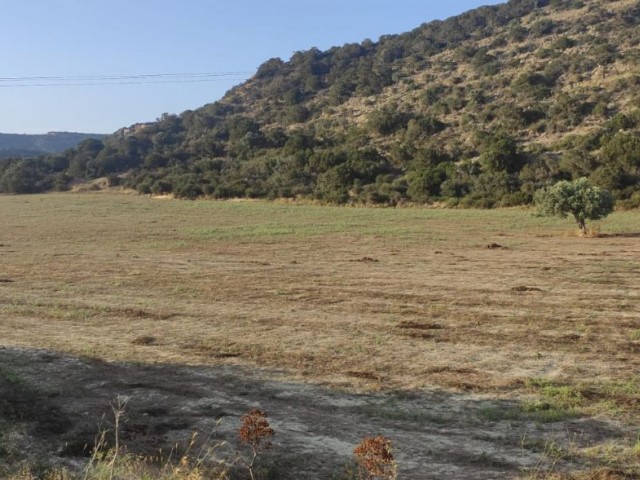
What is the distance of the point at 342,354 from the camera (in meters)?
11.1

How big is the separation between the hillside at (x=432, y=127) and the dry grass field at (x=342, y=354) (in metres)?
30.1

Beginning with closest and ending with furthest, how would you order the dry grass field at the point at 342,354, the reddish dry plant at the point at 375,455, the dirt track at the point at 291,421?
1. the reddish dry plant at the point at 375,455
2. the dirt track at the point at 291,421
3. the dry grass field at the point at 342,354

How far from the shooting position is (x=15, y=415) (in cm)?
795

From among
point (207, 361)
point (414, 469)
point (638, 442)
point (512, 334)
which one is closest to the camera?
point (414, 469)

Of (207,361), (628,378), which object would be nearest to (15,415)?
(207,361)

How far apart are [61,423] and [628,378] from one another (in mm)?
7766

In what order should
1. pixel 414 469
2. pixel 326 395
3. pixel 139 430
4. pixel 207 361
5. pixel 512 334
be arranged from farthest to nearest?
pixel 512 334, pixel 207 361, pixel 326 395, pixel 139 430, pixel 414 469

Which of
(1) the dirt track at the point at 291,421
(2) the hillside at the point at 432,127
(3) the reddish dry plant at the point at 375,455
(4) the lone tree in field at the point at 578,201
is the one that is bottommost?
Result: (1) the dirt track at the point at 291,421

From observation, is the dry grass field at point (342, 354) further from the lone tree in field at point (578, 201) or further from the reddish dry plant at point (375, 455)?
the lone tree in field at point (578, 201)

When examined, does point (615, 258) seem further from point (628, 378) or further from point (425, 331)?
point (628, 378)

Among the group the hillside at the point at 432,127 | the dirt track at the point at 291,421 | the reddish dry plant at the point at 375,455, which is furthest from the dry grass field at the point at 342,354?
the hillside at the point at 432,127

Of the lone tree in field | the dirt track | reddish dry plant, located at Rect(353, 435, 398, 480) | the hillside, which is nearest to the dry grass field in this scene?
the dirt track

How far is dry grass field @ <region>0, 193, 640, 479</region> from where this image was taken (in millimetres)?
7109

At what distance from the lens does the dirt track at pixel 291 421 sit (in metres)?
6.65
